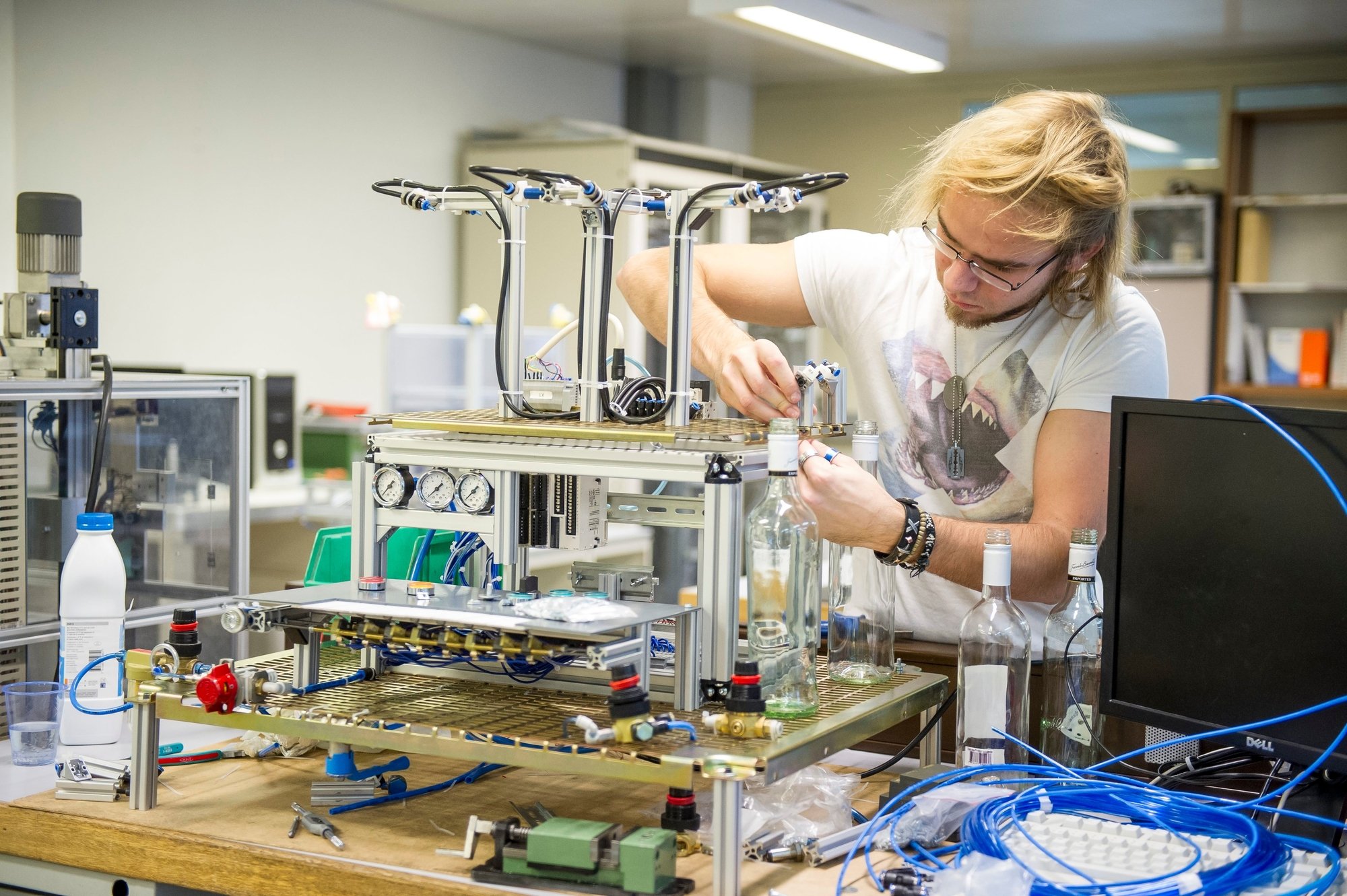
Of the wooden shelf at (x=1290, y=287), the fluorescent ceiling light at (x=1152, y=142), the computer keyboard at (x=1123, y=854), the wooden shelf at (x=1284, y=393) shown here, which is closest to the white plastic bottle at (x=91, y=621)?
the computer keyboard at (x=1123, y=854)

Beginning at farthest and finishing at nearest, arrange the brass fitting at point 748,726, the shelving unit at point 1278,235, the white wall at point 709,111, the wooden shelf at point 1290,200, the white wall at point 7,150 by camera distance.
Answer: the white wall at point 709,111, the shelving unit at point 1278,235, the wooden shelf at point 1290,200, the white wall at point 7,150, the brass fitting at point 748,726

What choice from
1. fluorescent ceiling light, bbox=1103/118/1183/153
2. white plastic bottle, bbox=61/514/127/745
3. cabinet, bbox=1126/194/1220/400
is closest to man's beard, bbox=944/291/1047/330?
white plastic bottle, bbox=61/514/127/745

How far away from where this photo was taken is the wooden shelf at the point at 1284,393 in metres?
5.62

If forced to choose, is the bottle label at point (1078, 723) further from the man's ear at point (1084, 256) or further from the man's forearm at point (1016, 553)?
the man's ear at point (1084, 256)

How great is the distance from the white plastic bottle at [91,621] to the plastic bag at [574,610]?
59cm

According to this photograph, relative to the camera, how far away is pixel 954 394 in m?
1.69

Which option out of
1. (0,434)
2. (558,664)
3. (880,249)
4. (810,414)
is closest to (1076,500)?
(810,414)

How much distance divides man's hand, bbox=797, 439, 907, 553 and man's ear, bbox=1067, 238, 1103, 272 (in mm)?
426

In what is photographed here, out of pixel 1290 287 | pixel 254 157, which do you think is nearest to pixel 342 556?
pixel 254 157

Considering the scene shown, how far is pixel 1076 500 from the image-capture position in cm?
153

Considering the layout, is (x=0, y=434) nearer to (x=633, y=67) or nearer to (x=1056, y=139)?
(x=1056, y=139)

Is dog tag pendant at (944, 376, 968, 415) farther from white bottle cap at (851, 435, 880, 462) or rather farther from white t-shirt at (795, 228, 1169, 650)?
white bottle cap at (851, 435, 880, 462)

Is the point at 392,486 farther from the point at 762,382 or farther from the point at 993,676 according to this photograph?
the point at 993,676

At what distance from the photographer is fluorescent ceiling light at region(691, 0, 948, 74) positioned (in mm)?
3855
